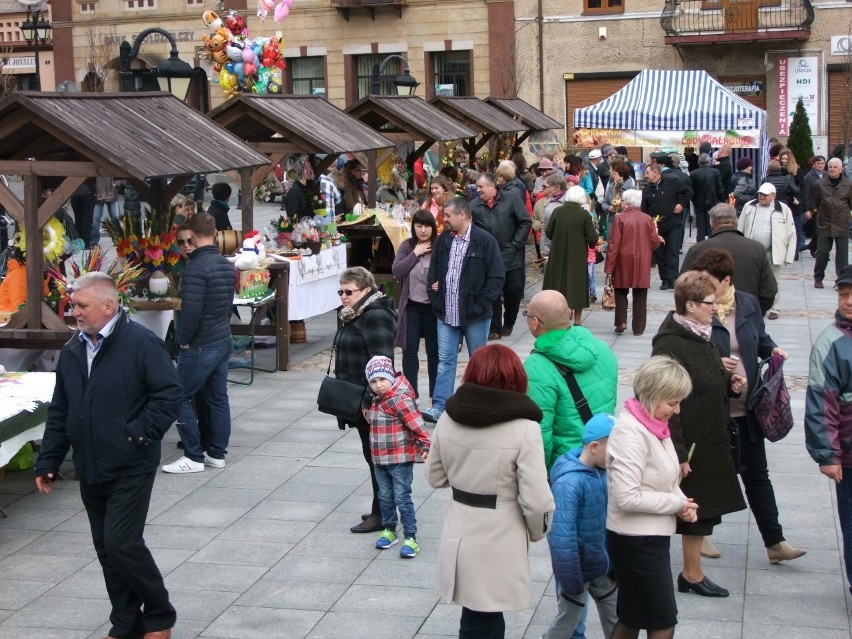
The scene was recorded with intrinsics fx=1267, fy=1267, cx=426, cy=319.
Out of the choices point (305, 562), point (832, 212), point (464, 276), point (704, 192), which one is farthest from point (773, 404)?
point (704, 192)

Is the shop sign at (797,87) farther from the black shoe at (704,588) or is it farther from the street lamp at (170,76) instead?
the black shoe at (704,588)

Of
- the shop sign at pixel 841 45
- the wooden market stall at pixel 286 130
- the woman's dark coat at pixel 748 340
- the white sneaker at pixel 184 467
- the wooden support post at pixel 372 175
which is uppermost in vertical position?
the shop sign at pixel 841 45

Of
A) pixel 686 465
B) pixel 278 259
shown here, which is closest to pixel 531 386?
pixel 686 465

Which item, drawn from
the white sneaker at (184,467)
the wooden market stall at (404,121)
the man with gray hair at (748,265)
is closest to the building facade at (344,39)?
the wooden market stall at (404,121)

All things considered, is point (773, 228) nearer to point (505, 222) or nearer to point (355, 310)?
point (505, 222)

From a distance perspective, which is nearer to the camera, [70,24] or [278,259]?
[278,259]

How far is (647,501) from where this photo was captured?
16.6 ft

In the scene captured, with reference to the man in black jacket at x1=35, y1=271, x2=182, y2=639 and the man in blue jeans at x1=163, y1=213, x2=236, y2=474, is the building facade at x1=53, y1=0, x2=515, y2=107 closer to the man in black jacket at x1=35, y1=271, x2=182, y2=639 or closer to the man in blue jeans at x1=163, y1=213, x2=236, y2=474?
the man in blue jeans at x1=163, y1=213, x2=236, y2=474

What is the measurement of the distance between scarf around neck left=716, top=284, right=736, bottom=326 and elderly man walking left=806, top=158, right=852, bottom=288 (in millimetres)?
10575

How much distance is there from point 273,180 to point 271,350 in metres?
19.0

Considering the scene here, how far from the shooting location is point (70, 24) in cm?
4141

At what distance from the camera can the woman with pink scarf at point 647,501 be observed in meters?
5.08

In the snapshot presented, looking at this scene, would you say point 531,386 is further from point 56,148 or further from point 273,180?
point 273,180

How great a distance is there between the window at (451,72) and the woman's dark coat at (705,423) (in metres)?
31.7
